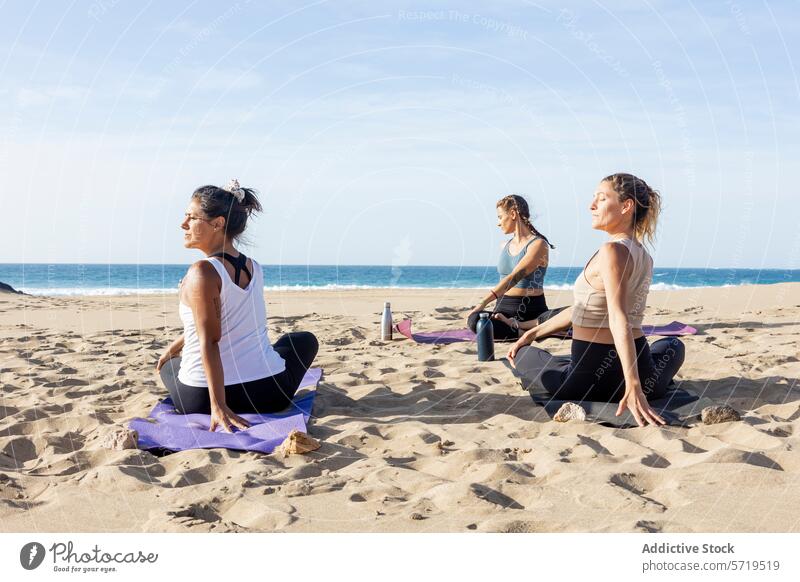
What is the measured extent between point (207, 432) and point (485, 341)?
3123 mm

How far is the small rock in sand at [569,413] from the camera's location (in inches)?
183

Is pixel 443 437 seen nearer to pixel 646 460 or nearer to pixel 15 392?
pixel 646 460

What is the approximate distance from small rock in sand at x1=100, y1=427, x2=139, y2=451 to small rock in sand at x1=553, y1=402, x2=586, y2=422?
8.22 ft

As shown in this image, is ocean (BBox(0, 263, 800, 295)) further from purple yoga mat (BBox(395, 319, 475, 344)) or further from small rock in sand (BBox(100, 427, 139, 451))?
small rock in sand (BBox(100, 427, 139, 451))

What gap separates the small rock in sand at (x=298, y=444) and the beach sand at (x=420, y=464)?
5 centimetres

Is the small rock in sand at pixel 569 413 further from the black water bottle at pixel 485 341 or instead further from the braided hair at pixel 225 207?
the braided hair at pixel 225 207

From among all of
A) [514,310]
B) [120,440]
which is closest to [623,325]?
[120,440]

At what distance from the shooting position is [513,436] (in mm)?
4477

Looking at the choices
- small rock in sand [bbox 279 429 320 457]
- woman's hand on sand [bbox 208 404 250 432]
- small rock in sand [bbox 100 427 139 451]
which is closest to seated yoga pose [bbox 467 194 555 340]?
woman's hand on sand [bbox 208 404 250 432]

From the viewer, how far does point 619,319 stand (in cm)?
443

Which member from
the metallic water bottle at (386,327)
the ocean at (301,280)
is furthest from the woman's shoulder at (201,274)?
the ocean at (301,280)

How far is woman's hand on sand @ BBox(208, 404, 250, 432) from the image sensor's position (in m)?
4.54

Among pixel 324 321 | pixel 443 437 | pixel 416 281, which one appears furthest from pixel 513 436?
pixel 416 281

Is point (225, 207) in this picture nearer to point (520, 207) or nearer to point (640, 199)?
point (640, 199)
